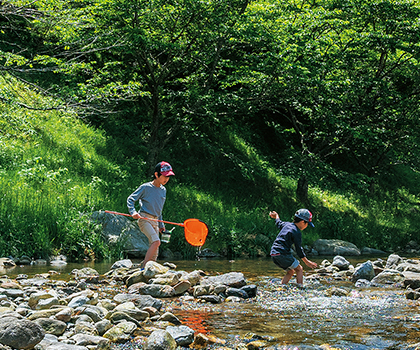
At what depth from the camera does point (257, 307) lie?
630cm

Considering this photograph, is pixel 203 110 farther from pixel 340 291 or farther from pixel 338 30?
pixel 340 291

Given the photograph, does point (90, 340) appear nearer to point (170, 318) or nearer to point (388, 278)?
Result: point (170, 318)

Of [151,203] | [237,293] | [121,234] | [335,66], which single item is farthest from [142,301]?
[335,66]

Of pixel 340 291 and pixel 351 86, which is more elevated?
pixel 351 86

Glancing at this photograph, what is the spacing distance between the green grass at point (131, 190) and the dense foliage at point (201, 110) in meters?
0.05

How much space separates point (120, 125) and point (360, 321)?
48.0 feet

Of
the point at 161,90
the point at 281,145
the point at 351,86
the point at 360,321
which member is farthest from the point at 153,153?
the point at 360,321

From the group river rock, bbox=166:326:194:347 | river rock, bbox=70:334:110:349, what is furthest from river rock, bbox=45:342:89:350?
river rock, bbox=166:326:194:347

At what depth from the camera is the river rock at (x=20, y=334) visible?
377cm

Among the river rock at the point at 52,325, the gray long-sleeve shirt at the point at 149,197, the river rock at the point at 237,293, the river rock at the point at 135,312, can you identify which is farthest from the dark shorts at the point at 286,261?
the river rock at the point at 52,325

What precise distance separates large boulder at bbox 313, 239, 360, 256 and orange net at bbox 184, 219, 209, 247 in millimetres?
7337

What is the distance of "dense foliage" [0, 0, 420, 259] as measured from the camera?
1127 cm

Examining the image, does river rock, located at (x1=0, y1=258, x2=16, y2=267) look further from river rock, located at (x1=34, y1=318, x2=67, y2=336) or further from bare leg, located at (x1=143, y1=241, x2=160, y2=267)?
river rock, located at (x1=34, y1=318, x2=67, y2=336)

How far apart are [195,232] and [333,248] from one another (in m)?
7.73
